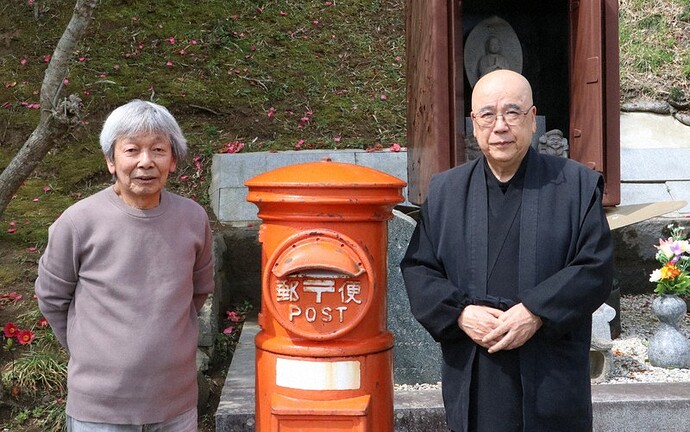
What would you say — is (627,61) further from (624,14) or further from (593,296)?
(593,296)

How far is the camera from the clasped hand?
2.45 m

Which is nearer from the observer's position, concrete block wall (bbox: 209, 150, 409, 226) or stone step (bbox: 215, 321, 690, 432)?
stone step (bbox: 215, 321, 690, 432)

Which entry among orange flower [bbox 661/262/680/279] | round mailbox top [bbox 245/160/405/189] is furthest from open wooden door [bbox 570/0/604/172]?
round mailbox top [bbox 245/160/405/189]

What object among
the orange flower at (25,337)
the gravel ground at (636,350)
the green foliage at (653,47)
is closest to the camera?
the orange flower at (25,337)

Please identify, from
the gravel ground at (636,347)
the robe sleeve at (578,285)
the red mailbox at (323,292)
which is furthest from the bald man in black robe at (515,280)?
the gravel ground at (636,347)

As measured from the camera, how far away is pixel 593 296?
96.7 inches

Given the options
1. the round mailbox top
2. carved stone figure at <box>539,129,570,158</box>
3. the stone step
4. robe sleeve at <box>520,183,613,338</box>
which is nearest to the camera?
robe sleeve at <box>520,183,613,338</box>

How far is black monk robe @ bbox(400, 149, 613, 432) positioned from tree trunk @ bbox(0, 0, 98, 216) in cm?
240

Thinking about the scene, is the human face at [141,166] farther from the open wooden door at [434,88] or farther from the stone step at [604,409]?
the open wooden door at [434,88]

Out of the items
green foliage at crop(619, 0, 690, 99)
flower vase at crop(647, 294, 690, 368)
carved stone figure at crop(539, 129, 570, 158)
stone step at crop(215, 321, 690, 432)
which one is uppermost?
green foliage at crop(619, 0, 690, 99)

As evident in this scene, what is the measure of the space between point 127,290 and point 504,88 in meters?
1.37

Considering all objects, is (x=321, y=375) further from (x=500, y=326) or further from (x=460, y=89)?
(x=460, y=89)

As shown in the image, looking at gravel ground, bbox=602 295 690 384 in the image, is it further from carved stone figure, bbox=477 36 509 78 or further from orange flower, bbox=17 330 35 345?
orange flower, bbox=17 330 35 345

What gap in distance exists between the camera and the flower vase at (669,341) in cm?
467
